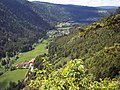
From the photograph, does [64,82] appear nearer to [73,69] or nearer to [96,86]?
[73,69]

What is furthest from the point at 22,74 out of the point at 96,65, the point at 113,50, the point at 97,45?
the point at 113,50

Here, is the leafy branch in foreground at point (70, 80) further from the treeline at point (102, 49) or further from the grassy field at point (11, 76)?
the grassy field at point (11, 76)

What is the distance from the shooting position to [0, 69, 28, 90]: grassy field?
17138cm

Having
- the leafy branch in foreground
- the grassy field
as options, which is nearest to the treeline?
the leafy branch in foreground

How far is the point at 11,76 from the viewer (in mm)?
182875

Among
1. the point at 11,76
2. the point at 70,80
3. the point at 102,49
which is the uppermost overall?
the point at 70,80

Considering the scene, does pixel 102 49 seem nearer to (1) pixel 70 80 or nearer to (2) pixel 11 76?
(2) pixel 11 76

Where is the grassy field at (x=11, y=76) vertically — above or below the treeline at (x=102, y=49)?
below

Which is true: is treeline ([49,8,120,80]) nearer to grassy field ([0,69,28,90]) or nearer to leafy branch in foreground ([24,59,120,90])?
leafy branch in foreground ([24,59,120,90])

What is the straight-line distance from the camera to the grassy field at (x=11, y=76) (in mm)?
171375

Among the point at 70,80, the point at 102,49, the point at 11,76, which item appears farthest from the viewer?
the point at 11,76

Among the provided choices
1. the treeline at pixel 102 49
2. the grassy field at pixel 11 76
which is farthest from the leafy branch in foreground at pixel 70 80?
the grassy field at pixel 11 76

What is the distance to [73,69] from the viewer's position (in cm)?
1318

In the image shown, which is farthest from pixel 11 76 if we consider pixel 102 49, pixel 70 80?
pixel 70 80
